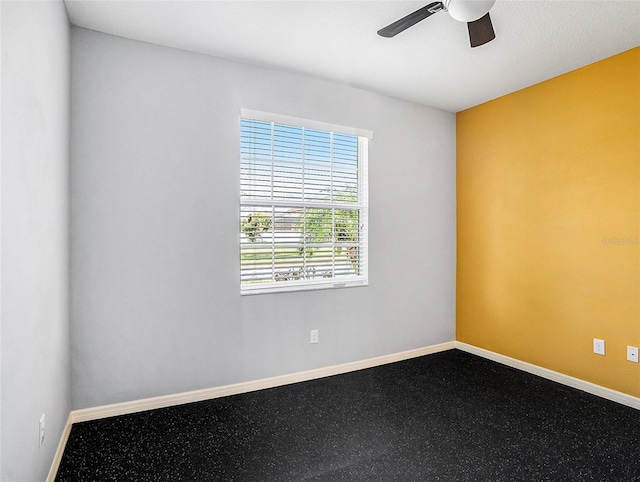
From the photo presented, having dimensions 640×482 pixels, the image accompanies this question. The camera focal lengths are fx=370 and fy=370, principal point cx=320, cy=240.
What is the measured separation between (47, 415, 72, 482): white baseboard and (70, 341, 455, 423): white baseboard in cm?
14

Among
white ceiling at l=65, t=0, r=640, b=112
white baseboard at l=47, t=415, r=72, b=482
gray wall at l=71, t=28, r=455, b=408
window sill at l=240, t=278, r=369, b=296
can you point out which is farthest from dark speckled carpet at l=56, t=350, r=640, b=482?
white ceiling at l=65, t=0, r=640, b=112

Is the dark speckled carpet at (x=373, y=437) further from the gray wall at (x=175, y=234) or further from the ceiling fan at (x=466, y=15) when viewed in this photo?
the ceiling fan at (x=466, y=15)

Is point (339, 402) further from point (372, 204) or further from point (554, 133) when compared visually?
point (554, 133)

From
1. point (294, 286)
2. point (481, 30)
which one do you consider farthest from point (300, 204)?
point (481, 30)

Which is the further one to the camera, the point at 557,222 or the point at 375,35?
the point at 557,222

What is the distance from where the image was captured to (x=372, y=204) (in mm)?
3543

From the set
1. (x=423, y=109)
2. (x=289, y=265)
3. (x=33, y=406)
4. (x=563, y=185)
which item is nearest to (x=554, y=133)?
(x=563, y=185)

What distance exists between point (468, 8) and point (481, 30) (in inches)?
10.3

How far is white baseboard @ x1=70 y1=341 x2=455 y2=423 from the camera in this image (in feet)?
8.05

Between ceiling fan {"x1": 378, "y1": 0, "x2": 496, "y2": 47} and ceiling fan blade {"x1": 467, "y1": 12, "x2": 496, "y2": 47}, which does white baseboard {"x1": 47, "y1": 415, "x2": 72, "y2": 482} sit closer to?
ceiling fan {"x1": 378, "y1": 0, "x2": 496, "y2": 47}

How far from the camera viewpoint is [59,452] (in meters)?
2.01

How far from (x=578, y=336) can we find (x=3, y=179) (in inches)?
148

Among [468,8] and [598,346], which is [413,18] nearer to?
[468,8]

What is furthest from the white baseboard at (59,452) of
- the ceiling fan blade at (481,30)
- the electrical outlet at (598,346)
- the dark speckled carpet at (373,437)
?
the electrical outlet at (598,346)
